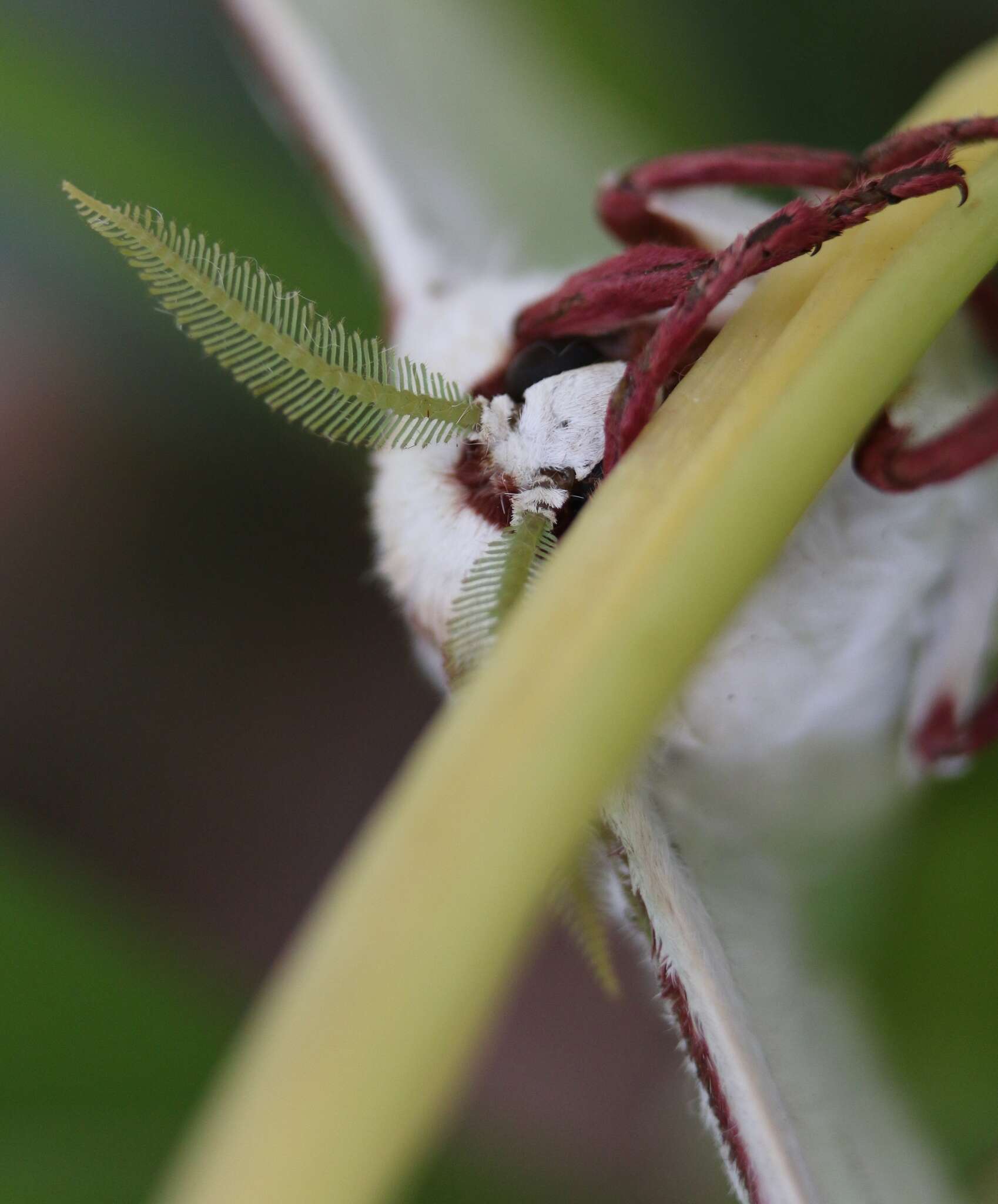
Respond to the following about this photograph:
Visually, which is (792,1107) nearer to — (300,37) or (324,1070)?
(324,1070)

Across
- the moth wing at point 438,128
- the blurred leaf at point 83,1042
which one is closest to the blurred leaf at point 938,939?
the moth wing at point 438,128

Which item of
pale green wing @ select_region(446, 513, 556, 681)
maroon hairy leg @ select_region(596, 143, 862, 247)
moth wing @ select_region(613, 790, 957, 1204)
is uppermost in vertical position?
maroon hairy leg @ select_region(596, 143, 862, 247)

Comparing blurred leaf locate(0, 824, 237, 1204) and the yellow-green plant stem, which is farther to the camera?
blurred leaf locate(0, 824, 237, 1204)

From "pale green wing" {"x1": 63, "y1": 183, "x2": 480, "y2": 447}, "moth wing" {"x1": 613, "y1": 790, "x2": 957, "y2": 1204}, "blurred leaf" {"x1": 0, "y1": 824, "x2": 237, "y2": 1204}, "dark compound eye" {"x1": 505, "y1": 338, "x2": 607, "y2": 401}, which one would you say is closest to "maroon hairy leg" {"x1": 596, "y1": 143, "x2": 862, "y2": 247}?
"dark compound eye" {"x1": 505, "y1": 338, "x2": 607, "y2": 401}

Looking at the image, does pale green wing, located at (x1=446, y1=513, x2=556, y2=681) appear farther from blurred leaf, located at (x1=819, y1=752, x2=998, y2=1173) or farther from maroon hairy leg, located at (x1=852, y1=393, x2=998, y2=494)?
blurred leaf, located at (x1=819, y1=752, x2=998, y2=1173)

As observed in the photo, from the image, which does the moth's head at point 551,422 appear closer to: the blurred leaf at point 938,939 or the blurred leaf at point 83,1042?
the blurred leaf at point 938,939

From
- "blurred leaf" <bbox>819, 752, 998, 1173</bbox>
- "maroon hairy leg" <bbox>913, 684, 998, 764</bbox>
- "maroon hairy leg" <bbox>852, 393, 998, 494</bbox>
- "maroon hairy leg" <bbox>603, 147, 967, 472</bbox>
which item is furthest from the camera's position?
"blurred leaf" <bbox>819, 752, 998, 1173</bbox>
